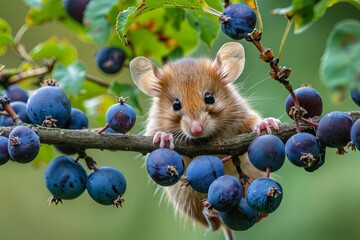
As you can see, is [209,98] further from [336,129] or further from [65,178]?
[336,129]

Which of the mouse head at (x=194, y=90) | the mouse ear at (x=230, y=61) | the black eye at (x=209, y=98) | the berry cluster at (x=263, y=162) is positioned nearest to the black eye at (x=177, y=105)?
the mouse head at (x=194, y=90)

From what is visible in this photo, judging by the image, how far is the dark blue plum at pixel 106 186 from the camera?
8.69ft

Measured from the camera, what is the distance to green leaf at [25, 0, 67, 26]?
3.90 m

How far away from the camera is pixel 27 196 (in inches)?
386

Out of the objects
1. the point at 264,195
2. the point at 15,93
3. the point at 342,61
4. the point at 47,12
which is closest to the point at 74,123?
the point at 15,93

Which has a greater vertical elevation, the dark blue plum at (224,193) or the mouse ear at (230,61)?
the mouse ear at (230,61)

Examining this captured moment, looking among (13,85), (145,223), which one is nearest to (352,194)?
(13,85)

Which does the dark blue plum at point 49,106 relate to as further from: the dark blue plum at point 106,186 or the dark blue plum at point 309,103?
the dark blue plum at point 309,103

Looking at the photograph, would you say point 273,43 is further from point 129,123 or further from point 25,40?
point 25,40

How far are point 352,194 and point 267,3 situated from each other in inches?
63.8

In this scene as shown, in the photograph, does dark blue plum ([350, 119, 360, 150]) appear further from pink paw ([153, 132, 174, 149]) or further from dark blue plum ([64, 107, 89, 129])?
dark blue plum ([64, 107, 89, 129])

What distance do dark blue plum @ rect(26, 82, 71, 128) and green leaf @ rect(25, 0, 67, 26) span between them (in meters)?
1.13

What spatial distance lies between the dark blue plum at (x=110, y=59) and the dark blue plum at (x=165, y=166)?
1.30 m

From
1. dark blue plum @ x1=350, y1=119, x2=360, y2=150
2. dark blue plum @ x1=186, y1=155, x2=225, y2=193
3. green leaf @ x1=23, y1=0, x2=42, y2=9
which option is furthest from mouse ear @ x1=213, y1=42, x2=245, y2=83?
dark blue plum @ x1=350, y1=119, x2=360, y2=150
